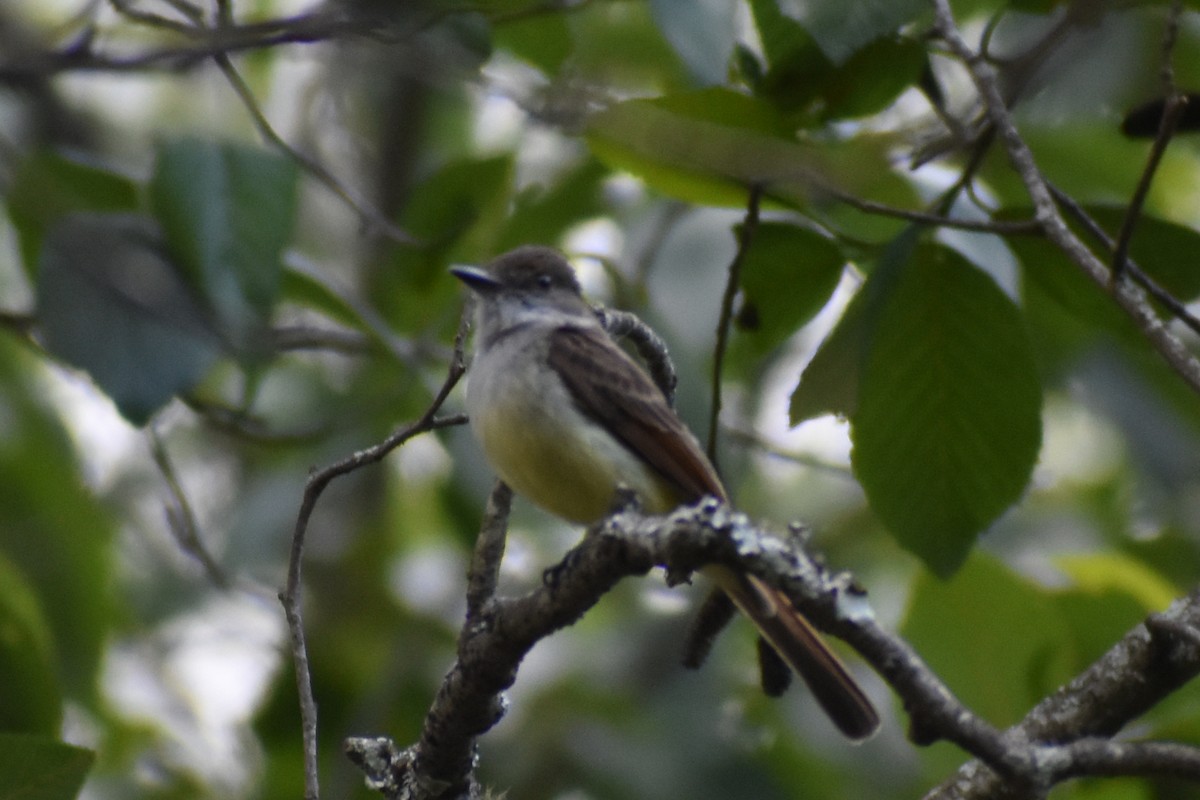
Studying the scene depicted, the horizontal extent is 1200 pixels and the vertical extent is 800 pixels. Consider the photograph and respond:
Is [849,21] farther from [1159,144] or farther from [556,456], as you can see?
[556,456]

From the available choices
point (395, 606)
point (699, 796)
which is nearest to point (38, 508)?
point (395, 606)

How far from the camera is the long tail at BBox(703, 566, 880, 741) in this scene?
304cm

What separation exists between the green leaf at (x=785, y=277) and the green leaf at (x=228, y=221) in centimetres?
130

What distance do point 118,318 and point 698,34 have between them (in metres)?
1.70

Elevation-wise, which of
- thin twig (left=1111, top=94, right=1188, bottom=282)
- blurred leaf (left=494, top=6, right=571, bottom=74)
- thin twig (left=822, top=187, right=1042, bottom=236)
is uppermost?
blurred leaf (left=494, top=6, right=571, bottom=74)

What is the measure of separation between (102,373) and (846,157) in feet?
6.46

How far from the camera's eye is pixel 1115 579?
15.1 ft

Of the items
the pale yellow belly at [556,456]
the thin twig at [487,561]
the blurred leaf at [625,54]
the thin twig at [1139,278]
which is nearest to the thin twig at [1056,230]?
the thin twig at [1139,278]

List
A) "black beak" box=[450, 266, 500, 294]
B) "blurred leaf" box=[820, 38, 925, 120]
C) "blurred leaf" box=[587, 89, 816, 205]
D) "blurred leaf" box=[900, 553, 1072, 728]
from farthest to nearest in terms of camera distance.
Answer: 1. "black beak" box=[450, 266, 500, 294]
2. "blurred leaf" box=[900, 553, 1072, 728]
3. "blurred leaf" box=[820, 38, 925, 120]
4. "blurred leaf" box=[587, 89, 816, 205]

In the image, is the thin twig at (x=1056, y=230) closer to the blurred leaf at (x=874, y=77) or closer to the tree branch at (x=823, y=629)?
the blurred leaf at (x=874, y=77)

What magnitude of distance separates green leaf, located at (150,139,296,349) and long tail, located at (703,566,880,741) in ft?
4.92

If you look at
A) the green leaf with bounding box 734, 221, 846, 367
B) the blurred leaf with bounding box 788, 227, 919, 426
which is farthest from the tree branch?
the green leaf with bounding box 734, 221, 846, 367

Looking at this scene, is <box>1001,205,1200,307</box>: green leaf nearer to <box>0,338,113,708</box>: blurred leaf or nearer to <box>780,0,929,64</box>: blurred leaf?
<box>780,0,929,64</box>: blurred leaf

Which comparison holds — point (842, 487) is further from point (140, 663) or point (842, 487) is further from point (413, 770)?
point (413, 770)
